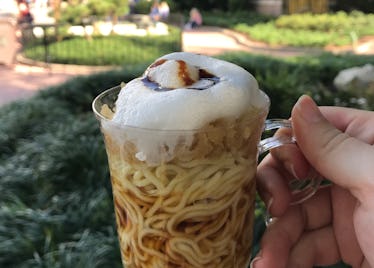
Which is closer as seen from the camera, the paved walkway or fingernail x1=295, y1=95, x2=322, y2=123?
fingernail x1=295, y1=95, x2=322, y2=123

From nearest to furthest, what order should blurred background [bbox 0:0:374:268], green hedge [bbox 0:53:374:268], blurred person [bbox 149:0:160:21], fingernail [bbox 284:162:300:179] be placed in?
1. fingernail [bbox 284:162:300:179]
2. green hedge [bbox 0:53:374:268]
3. blurred background [bbox 0:0:374:268]
4. blurred person [bbox 149:0:160:21]

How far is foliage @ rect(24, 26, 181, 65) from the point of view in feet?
41.2

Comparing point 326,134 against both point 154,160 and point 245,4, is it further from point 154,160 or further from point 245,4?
point 245,4

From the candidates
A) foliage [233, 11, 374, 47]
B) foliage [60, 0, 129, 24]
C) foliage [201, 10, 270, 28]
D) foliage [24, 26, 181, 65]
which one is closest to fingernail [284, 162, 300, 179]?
foliage [24, 26, 181, 65]

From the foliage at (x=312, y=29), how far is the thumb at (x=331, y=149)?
46.2ft

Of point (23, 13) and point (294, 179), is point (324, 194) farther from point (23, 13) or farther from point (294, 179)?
point (23, 13)

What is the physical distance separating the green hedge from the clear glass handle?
111 cm

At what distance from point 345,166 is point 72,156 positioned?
2956 mm

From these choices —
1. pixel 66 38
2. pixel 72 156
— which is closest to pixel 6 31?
pixel 66 38

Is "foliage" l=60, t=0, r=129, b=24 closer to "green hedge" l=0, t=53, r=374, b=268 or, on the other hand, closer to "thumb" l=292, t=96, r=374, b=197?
"green hedge" l=0, t=53, r=374, b=268

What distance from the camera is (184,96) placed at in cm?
128

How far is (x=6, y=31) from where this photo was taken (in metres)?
12.8

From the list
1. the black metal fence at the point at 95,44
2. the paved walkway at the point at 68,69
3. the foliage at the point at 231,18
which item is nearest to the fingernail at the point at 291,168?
the paved walkway at the point at 68,69

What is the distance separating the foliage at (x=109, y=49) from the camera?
1255cm
